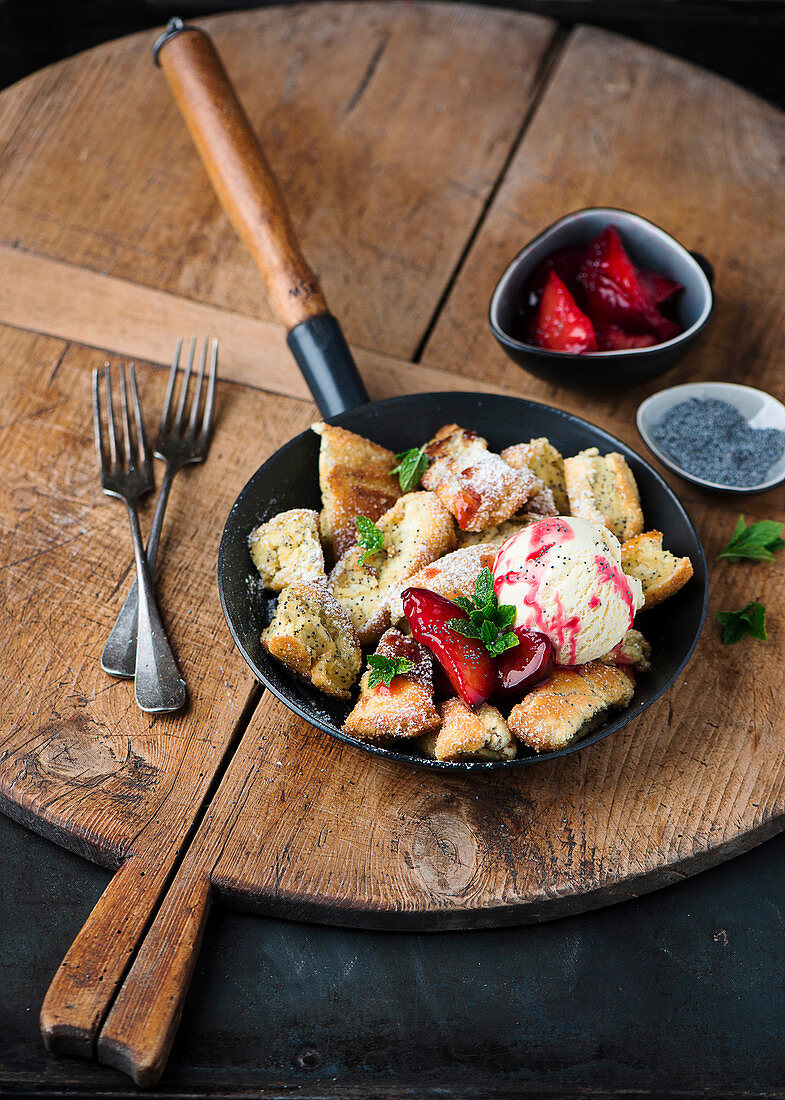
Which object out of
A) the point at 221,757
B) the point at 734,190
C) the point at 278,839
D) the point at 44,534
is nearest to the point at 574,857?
the point at 278,839

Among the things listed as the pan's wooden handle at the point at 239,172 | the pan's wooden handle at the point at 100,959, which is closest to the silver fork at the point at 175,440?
the pan's wooden handle at the point at 239,172

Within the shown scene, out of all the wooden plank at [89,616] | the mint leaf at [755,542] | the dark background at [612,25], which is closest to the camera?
the wooden plank at [89,616]

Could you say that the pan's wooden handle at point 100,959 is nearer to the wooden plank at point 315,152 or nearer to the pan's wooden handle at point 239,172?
the pan's wooden handle at point 239,172

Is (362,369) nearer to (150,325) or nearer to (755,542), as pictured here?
(150,325)

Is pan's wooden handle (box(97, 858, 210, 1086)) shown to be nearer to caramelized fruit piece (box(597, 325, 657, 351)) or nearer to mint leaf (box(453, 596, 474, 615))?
mint leaf (box(453, 596, 474, 615))

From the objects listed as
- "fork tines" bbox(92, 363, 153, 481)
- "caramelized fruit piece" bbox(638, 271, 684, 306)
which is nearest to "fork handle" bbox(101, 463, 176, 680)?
"fork tines" bbox(92, 363, 153, 481)
